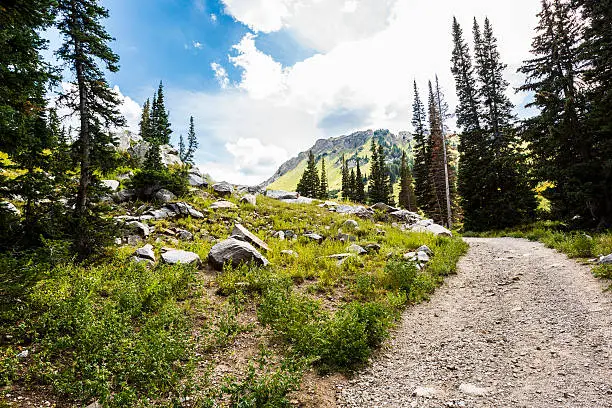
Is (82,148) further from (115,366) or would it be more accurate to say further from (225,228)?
(115,366)

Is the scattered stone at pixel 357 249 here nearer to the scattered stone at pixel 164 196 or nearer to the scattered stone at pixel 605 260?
the scattered stone at pixel 605 260

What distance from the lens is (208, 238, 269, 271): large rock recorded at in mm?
10398

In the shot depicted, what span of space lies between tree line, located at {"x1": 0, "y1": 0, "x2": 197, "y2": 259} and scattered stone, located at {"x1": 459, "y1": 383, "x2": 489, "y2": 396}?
9.79 metres

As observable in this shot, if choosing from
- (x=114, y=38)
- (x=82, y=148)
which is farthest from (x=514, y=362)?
(x=114, y=38)

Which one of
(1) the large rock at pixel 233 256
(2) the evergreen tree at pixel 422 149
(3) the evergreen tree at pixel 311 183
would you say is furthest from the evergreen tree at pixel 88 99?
(3) the evergreen tree at pixel 311 183

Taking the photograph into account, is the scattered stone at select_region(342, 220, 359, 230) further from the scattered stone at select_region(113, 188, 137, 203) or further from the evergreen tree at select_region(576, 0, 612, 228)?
the scattered stone at select_region(113, 188, 137, 203)

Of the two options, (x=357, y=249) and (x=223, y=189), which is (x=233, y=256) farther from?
(x=223, y=189)

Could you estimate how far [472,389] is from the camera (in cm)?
482

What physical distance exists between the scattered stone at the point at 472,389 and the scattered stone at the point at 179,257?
8458mm

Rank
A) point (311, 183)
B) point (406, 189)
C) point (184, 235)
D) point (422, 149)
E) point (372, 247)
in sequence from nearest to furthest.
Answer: point (372, 247), point (184, 235), point (422, 149), point (406, 189), point (311, 183)

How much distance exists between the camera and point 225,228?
1555 cm

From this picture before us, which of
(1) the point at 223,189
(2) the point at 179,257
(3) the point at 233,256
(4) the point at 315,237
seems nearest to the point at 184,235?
(2) the point at 179,257

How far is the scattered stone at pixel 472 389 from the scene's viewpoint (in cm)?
469

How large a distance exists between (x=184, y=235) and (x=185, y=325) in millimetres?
7691
